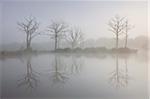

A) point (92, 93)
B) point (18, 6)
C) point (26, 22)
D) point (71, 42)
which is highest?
point (18, 6)

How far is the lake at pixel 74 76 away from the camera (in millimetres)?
1497

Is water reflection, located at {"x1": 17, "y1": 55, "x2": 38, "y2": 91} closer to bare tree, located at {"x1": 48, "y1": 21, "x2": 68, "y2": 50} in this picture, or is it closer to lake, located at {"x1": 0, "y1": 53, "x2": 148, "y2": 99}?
lake, located at {"x1": 0, "y1": 53, "x2": 148, "y2": 99}

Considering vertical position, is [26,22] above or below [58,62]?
above

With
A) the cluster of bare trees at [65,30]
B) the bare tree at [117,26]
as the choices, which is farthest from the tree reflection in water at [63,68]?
the bare tree at [117,26]

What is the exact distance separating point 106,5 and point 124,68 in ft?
1.83

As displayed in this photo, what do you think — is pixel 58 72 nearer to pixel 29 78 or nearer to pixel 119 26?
pixel 29 78

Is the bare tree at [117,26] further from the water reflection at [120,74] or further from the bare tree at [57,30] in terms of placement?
Answer: the bare tree at [57,30]

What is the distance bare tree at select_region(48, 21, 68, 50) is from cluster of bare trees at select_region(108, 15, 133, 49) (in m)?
0.39

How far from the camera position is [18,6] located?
1522mm

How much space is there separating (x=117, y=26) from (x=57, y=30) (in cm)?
51

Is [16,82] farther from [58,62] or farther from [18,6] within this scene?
[18,6]

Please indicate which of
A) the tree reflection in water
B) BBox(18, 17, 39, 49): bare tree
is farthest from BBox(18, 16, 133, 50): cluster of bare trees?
the tree reflection in water

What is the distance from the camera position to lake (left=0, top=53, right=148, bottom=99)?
150 cm

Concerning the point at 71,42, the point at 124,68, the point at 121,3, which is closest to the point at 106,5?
the point at 121,3
